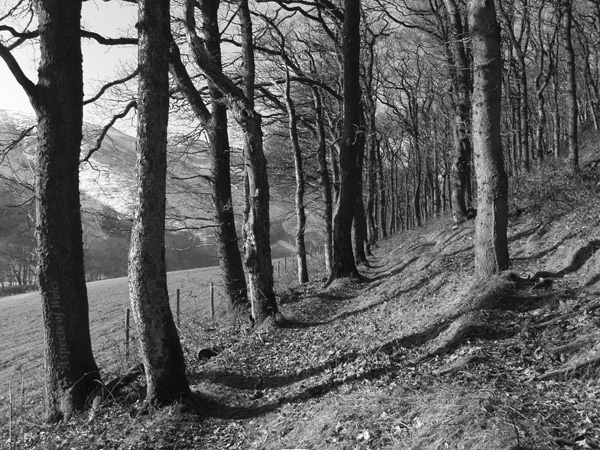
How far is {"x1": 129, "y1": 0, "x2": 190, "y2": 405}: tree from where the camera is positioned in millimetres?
5344

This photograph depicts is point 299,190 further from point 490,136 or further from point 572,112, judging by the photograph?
point 572,112

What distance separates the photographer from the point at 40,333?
21250 millimetres

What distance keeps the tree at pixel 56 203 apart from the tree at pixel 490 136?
554 centimetres

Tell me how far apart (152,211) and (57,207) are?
1.76 metres

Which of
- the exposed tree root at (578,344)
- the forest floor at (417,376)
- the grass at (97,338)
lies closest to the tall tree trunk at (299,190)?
the grass at (97,338)

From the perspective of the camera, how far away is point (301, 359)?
22.3 ft

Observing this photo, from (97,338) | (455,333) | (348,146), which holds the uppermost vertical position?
(348,146)

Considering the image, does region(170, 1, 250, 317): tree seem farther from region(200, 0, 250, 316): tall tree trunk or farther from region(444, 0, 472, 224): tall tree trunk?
region(444, 0, 472, 224): tall tree trunk

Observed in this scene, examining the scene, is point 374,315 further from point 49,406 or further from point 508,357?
point 49,406

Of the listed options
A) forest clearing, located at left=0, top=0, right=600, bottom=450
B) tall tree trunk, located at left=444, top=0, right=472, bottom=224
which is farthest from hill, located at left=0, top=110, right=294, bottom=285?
tall tree trunk, located at left=444, top=0, right=472, bottom=224

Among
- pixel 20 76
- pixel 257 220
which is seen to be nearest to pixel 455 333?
pixel 257 220

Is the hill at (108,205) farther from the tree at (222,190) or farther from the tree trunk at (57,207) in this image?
the tree trunk at (57,207)

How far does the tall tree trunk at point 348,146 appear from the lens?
37.6ft

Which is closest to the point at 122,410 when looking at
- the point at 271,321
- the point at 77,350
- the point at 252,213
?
the point at 77,350
